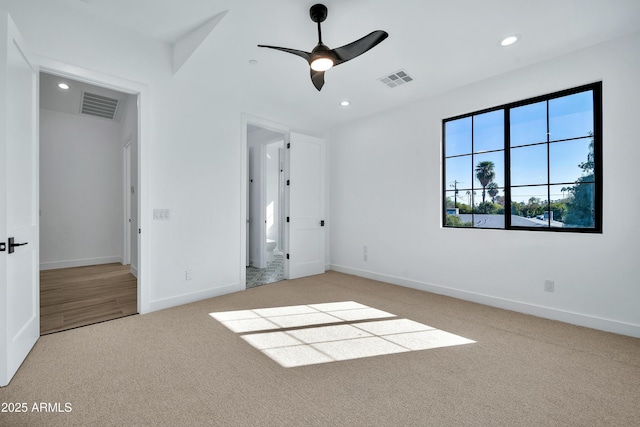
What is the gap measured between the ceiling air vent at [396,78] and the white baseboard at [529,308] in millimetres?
2722

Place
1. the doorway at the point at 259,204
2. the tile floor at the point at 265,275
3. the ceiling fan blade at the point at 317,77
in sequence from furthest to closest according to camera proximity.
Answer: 1. the doorway at the point at 259,204
2. the tile floor at the point at 265,275
3. the ceiling fan blade at the point at 317,77

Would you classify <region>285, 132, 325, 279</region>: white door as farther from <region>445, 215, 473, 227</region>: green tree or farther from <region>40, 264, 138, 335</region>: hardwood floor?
<region>40, 264, 138, 335</region>: hardwood floor

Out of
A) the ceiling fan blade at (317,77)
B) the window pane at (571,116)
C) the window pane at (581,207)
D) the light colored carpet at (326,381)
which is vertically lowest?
the light colored carpet at (326,381)

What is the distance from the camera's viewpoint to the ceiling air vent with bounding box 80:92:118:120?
4952 millimetres

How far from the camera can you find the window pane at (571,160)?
2887 millimetres

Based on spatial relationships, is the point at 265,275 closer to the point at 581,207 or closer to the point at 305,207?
the point at 305,207

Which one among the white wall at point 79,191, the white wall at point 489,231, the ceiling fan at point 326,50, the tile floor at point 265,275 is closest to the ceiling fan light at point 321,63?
the ceiling fan at point 326,50

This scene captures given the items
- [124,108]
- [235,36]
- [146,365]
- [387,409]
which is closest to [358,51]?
[235,36]

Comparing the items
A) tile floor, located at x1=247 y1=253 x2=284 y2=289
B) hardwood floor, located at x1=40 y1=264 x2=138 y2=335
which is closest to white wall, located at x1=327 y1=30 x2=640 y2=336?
tile floor, located at x1=247 y1=253 x2=284 y2=289

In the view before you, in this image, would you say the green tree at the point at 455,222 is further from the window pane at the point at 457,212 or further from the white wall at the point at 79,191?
the white wall at the point at 79,191

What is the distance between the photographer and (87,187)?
5684 millimetres

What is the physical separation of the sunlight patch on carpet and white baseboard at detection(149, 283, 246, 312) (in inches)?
22.1

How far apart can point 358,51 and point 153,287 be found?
125 inches

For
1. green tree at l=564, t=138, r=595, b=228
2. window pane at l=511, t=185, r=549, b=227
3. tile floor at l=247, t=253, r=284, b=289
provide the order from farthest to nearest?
tile floor at l=247, t=253, r=284, b=289
window pane at l=511, t=185, r=549, b=227
green tree at l=564, t=138, r=595, b=228
